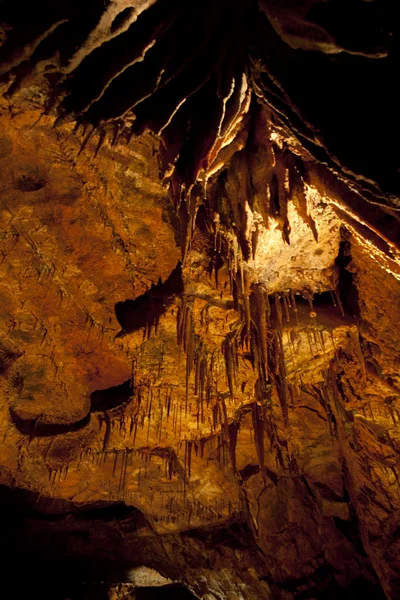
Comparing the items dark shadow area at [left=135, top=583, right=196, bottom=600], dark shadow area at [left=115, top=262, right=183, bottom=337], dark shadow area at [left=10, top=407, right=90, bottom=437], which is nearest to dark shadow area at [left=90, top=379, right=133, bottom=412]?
A: dark shadow area at [left=10, top=407, right=90, bottom=437]

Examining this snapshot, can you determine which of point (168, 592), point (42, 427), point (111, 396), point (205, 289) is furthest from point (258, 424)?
point (168, 592)

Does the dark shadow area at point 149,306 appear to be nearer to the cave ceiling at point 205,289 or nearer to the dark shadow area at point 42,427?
the cave ceiling at point 205,289

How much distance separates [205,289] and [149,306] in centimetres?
95

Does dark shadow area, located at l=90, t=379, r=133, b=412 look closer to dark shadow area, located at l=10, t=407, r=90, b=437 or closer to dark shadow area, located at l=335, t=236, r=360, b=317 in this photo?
dark shadow area, located at l=10, t=407, r=90, b=437

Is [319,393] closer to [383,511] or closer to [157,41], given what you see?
[383,511]

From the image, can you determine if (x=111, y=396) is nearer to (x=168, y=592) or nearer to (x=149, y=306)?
(x=149, y=306)

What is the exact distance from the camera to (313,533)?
26.0ft

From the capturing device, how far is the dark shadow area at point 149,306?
490 centimetres

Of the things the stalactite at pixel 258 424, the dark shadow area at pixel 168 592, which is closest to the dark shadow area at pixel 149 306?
the stalactite at pixel 258 424

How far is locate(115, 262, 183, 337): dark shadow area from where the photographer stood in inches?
193

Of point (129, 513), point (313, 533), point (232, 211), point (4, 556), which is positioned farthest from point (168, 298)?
point (4, 556)

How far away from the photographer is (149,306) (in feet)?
17.0

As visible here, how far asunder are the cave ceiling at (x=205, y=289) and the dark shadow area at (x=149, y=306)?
1.1 inches

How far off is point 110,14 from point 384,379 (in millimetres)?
5179
